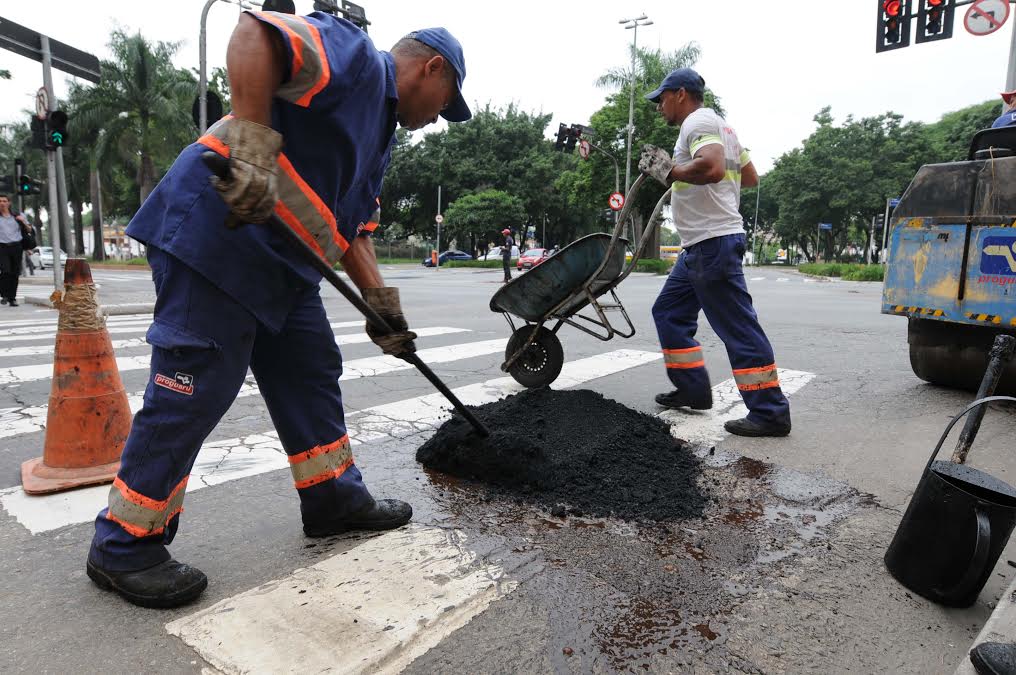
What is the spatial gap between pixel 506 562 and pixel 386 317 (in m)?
1.01

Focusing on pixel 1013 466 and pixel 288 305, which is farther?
pixel 1013 466

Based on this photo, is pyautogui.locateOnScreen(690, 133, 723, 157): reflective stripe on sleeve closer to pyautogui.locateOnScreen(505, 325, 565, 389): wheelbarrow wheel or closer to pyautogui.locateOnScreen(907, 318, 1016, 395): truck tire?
pyautogui.locateOnScreen(505, 325, 565, 389): wheelbarrow wheel

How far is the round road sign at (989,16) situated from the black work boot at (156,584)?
47.1 feet

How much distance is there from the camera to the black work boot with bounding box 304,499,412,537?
2.39m

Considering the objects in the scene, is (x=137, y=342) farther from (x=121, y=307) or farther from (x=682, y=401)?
(x=682, y=401)

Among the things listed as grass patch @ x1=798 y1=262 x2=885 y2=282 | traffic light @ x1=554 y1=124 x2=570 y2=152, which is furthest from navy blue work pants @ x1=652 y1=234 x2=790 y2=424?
grass patch @ x1=798 y1=262 x2=885 y2=282

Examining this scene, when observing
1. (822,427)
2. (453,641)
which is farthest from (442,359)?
(453,641)

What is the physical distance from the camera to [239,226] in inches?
70.3

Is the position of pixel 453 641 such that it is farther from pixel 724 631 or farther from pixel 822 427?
pixel 822 427

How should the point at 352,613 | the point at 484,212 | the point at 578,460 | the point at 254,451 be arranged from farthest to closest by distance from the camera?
the point at 484,212 → the point at 254,451 → the point at 578,460 → the point at 352,613

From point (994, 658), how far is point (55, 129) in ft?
39.3

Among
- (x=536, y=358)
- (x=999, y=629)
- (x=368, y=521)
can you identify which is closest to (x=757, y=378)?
(x=536, y=358)

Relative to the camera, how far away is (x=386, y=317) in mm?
2469

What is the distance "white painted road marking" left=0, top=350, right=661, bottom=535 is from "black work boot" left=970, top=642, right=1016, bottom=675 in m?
2.74
